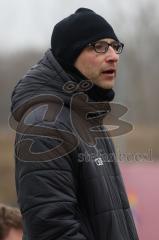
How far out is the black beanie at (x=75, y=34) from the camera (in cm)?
237

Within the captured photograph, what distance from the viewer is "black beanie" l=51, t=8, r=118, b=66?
2.37 metres

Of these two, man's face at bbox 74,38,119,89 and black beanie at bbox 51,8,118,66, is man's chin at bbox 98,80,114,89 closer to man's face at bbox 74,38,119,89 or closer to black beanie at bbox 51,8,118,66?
man's face at bbox 74,38,119,89

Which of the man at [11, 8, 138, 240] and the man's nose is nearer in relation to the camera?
the man at [11, 8, 138, 240]

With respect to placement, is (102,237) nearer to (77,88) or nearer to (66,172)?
(66,172)

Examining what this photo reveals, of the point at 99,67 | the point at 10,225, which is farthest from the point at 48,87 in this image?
the point at 10,225

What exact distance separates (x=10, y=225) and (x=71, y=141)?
79 cm

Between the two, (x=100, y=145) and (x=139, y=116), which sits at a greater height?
(x=100, y=145)

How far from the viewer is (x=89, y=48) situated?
2.38 m

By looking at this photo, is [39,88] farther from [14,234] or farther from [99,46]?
[14,234]

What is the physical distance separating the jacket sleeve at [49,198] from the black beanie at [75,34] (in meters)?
0.33

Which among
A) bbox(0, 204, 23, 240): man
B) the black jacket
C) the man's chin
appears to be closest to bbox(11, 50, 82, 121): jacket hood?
the black jacket

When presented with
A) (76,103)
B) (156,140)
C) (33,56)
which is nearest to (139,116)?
(156,140)

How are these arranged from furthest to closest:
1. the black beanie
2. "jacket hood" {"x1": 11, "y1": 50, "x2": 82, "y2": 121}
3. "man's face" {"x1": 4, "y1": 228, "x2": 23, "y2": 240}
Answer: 1. "man's face" {"x1": 4, "y1": 228, "x2": 23, "y2": 240}
2. the black beanie
3. "jacket hood" {"x1": 11, "y1": 50, "x2": 82, "y2": 121}

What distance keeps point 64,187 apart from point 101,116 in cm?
34
